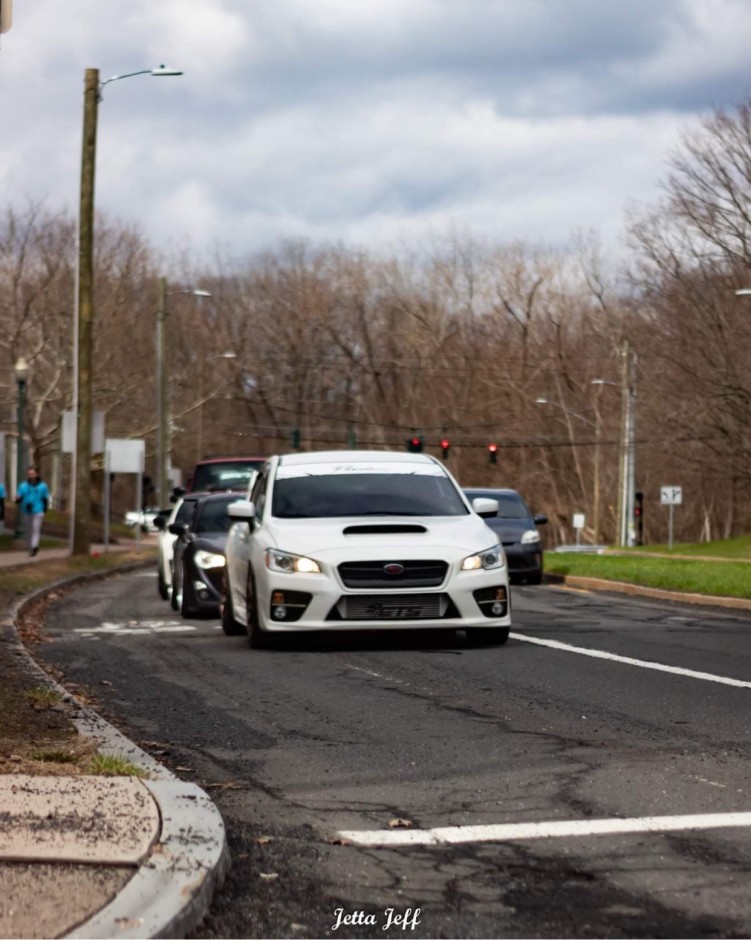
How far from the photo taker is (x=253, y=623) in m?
13.7

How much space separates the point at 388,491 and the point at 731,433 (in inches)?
1564

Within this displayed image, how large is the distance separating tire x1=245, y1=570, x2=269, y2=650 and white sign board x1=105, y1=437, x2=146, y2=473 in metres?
24.7

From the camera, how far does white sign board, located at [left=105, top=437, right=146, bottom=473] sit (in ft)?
125

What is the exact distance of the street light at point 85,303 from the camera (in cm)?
3159

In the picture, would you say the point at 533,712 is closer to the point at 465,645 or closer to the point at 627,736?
the point at 627,736

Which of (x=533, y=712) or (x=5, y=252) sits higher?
(x=5, y=252)

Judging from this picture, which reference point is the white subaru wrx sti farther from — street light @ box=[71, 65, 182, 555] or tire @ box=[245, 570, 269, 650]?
street light @ box=[71, 65, 182, 555]

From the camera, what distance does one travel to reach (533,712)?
9625mm

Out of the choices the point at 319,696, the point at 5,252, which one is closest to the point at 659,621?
the point at 319,696

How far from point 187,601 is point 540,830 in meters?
12.7

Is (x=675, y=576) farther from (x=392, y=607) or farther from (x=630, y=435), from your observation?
(x=630, y=435)

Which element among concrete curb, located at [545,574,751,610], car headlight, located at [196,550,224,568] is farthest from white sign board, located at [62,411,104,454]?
car headlight, located at [196,550,224,568]

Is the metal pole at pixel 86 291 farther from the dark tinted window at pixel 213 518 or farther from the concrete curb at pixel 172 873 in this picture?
the concrete curb at pixel 172 873

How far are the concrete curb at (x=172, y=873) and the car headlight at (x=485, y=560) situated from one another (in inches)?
238
